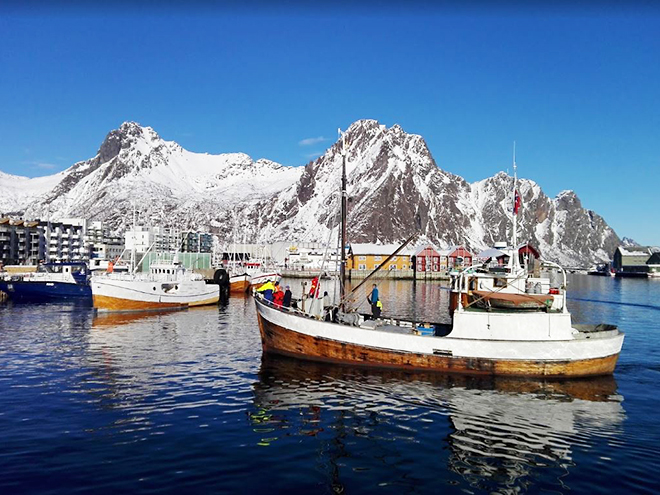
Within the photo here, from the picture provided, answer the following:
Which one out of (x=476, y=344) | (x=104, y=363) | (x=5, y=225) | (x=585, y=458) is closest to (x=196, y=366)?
(x=104, y=363)

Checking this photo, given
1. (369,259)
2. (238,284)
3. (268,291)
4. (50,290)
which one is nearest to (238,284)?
(238,284)

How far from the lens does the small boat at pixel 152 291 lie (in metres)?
55.4

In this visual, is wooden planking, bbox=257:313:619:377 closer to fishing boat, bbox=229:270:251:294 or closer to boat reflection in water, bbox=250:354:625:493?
boat reflection in water, bbox=250:354:625:493

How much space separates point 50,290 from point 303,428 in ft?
233

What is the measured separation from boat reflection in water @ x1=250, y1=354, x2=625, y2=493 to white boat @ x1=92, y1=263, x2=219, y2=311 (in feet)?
116

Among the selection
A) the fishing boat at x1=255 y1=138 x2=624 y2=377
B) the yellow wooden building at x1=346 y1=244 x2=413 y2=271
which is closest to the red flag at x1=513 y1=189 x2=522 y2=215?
the fishing boat at x1=255 y1=138 x2=624 y2=377

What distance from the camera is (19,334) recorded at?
128ft

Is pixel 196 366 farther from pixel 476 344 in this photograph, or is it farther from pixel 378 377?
pixel 476 344

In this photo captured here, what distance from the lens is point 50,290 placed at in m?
75.0

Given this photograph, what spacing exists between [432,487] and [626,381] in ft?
59.4

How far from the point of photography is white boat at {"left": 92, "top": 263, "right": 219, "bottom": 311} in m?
55.4

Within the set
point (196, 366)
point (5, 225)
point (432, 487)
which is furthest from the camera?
point (5, 225)

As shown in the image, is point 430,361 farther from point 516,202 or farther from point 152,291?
point 152,291

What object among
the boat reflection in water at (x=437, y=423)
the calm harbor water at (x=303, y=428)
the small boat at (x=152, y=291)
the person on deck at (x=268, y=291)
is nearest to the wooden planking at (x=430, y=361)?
the boat reflection in water at (x=437, y=423)
